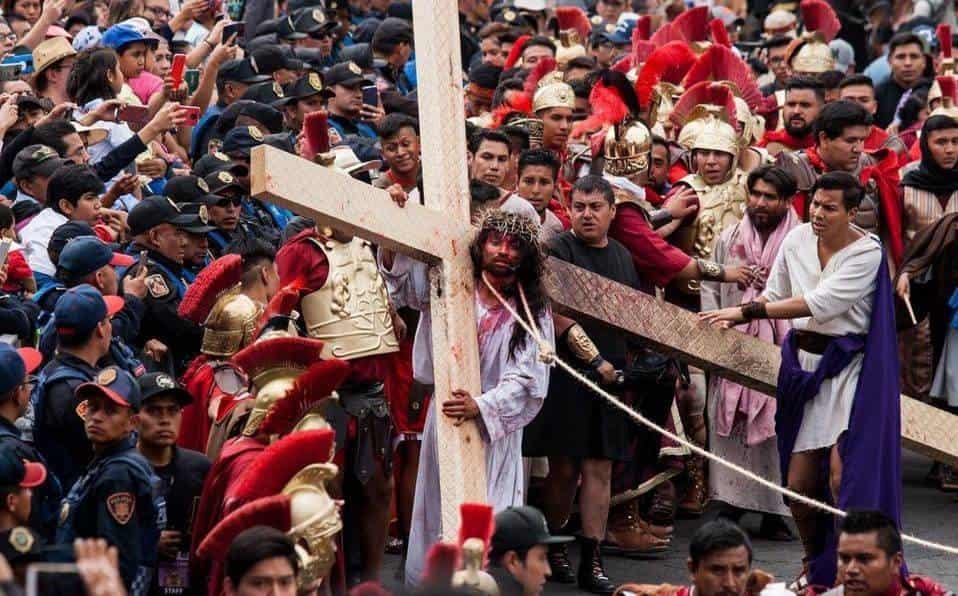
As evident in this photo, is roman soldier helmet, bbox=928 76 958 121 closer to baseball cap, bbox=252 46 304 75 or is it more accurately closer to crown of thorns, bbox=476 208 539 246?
baseball cap, bbox=252 46 304 75

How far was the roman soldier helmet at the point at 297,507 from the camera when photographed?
7.60 meters

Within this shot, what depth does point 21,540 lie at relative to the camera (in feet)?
22.9

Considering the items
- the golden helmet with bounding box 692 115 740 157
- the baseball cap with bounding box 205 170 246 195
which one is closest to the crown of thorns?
the baseball cap with bounding box 205 170 246 195

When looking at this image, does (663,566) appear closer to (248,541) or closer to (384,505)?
(384,505)

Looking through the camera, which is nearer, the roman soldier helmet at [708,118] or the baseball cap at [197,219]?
the baseball cap at [197,219]

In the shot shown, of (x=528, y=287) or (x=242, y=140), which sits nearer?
(x=528, y=287)

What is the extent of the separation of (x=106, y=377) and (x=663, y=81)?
6834 millimetres

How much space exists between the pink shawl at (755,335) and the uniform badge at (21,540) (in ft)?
17.0

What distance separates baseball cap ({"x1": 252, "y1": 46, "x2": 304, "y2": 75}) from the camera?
13.8 meters

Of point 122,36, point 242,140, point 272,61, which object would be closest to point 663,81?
point 272,61

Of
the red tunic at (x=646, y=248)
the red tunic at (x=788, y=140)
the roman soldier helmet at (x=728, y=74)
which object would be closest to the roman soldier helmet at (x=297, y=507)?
the red tunic at (x=646, y=248)

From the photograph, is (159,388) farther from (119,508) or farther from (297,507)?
(297,507)

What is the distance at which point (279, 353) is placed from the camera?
8.80m

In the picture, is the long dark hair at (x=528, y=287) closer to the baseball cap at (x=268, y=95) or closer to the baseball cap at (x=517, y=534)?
the baseball cap at (x=517, y=534)
